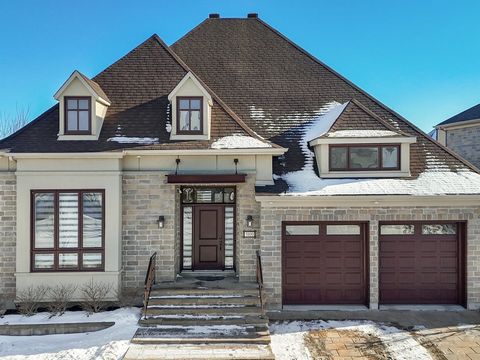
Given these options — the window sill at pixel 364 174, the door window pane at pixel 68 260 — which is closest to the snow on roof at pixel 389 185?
the window sill at pixel 364 174

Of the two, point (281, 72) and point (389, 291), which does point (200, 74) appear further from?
point (389, 291)

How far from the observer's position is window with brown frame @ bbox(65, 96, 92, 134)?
1039cm

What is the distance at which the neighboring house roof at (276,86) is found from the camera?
11.5 metres

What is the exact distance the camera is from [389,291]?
10.4 m

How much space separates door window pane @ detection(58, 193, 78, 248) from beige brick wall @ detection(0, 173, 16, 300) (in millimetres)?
1446

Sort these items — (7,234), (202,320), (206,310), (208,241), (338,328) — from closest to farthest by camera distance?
(202,320) < (338,328) < (206,310) < (7,234) < (208,241)

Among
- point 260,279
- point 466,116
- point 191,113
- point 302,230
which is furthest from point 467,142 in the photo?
point 191,113

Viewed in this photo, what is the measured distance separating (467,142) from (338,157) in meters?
11.7

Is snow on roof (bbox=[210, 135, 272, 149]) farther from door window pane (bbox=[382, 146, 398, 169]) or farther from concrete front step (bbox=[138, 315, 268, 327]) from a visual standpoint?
concrete front step (bbox=[138, 315, 268, 327])

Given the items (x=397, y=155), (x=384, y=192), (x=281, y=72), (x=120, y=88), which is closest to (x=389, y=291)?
(x=384, y=192)

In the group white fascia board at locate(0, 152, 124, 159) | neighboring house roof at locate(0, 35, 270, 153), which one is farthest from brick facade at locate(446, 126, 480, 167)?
white fascia board at locate(0, 152, 124, 159)

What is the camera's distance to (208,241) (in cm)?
1120

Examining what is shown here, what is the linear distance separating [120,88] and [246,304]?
8.11m

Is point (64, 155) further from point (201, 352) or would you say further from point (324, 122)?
point (324, 122)
